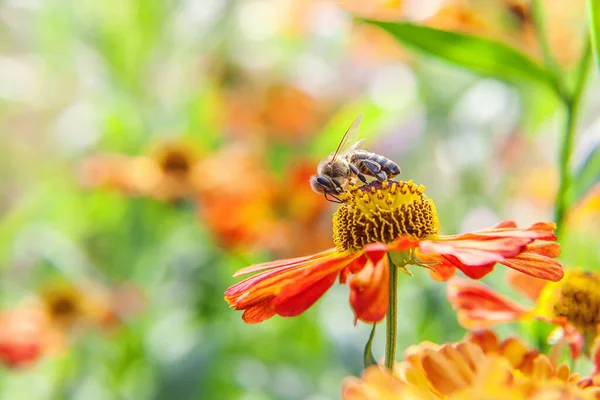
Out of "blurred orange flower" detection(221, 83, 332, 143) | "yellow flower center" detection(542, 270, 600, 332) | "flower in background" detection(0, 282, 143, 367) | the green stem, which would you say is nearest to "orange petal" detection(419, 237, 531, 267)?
"yellow flower center" detection(542, 270, 600, 332)

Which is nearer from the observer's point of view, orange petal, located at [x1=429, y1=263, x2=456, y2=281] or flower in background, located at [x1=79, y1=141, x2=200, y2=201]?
orange petal, located at [x1=429, y1=263, x2=456, y2=281]

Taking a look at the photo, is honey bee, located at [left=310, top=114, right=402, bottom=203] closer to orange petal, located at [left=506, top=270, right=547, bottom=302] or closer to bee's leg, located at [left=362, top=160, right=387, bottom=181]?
bee's leg, located at [left=362, top=160, right=387, bottom=181]

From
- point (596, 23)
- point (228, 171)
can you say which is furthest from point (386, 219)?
point (228, 171)

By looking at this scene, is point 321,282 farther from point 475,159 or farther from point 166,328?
point 166,328

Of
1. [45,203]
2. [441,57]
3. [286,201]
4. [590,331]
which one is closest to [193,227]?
[286,201]

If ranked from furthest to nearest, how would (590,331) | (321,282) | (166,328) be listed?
1. (166,328)
2. (590,331)
3. (321,282)

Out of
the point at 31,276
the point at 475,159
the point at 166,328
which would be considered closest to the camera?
the point at 475,159
